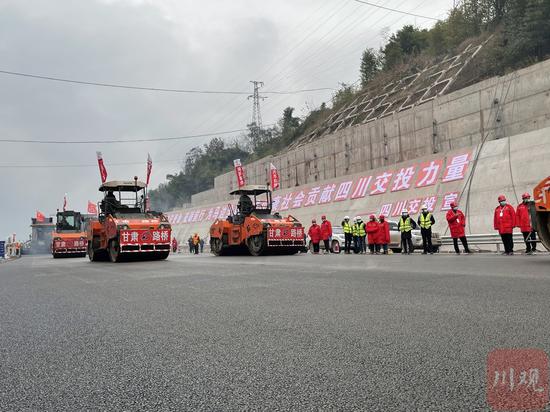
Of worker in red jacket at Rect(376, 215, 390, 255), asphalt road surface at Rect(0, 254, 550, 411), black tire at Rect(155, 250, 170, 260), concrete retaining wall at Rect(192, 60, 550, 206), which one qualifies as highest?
concrete retaining wall at Rect(192, 60, 550, 206)

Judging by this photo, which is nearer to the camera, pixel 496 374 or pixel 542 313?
pixel 496 374

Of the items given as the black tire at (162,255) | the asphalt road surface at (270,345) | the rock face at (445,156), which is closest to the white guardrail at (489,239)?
the rock face at (445,156)

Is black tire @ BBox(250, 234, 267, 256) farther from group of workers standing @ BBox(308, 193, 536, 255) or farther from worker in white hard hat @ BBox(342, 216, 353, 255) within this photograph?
worker in white hard hat @ BBox(342, 216, 353, 255)

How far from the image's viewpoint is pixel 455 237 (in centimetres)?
1623

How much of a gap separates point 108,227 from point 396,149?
19.0 m

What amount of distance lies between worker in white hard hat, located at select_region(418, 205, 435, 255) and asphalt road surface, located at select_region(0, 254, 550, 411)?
10268 mm

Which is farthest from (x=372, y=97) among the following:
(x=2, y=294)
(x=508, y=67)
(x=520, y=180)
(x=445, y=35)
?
(x=2, y=294)

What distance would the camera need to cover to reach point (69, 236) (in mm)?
27500

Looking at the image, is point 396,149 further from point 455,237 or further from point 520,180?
point 455,237

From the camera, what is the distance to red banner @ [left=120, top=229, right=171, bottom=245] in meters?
16.3

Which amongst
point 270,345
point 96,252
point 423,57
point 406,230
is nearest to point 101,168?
point 96,252

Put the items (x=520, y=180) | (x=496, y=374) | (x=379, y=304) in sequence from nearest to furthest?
(x=496, y=374) < (x=379, y=304) < (x=520, y=180)

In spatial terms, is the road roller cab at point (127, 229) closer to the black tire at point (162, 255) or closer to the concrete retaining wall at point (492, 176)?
the black tire at point (162, 255)

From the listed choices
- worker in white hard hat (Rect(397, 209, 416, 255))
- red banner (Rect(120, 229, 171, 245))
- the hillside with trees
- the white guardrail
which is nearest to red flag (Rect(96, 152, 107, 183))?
red banner (Rect(120, 229, 171, 245))
